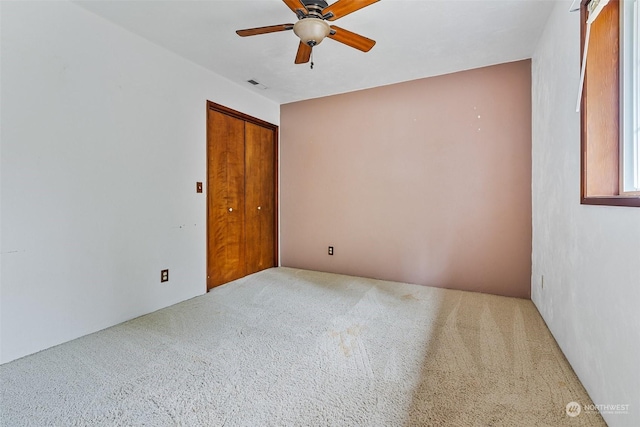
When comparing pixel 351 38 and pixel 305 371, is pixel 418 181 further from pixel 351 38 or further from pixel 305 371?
pixel 305 371

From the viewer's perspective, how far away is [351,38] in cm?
194

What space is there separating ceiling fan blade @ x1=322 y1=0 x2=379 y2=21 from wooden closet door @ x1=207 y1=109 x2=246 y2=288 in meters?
1.78

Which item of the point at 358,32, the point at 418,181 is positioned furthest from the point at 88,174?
the point at 418,181

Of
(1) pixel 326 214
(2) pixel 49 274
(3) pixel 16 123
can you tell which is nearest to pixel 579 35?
(1) pixel 326 214

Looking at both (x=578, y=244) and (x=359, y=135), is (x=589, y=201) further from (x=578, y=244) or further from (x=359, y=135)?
(x=359, y=135)

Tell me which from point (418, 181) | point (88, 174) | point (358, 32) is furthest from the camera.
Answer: point (418, 181)

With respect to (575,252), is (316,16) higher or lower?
higher

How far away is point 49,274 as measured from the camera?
1870mm

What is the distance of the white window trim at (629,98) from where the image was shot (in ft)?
4.06

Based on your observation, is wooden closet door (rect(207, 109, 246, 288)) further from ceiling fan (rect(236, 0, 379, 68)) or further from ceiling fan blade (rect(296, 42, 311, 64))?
ceiling fan (rect(236, 0, 379, 68))

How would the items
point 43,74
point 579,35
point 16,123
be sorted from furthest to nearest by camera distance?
point 43,74, point 16,123, point 579,35

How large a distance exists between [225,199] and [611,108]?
3077mm

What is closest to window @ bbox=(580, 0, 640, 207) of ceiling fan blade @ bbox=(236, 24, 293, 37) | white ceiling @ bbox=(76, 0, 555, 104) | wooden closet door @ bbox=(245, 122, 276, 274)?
white ceiling @ bbox=(76, 0, 555, 104)

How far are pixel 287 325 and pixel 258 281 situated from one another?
3.97 ft
